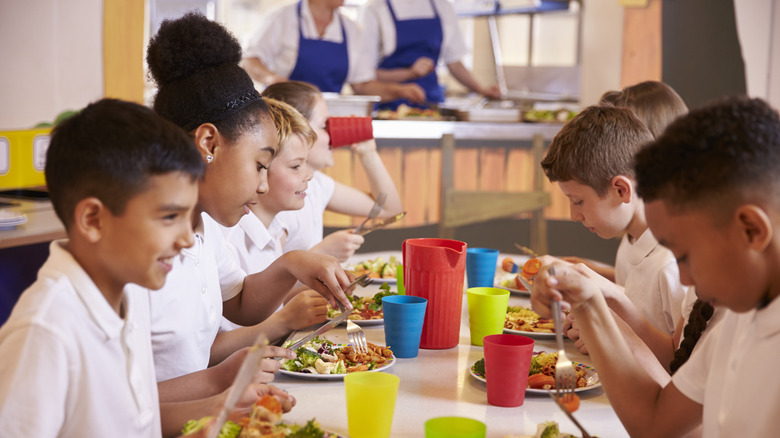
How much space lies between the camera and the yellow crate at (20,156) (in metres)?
2.93

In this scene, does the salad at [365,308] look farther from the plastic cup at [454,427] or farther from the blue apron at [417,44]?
the blue apron at [417,44]

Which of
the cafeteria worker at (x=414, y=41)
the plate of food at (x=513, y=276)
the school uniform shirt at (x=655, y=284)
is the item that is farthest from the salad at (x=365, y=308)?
the cafeteria worker at (x=414, y=41)

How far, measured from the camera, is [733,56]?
4.96 metres

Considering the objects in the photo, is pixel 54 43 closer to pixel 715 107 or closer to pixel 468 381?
pixel 468 381

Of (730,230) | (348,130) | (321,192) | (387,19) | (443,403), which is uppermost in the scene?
(387,19)

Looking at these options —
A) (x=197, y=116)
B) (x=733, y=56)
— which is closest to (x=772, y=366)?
(x=197, y=116)

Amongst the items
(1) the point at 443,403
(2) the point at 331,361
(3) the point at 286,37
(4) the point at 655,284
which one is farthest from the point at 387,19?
(1) the point at 443,403

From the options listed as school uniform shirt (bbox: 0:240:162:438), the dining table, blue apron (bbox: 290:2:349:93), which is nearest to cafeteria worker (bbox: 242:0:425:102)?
blue apron (bbox: 290:2:349:93)

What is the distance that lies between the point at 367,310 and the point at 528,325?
39 cm

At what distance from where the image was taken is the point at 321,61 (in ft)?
16.1

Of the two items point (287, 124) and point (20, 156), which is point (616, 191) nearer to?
point (287, 124)

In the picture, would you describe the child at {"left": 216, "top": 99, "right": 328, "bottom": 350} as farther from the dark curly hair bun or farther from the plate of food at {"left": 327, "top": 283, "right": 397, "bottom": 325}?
the dark curly hair bun

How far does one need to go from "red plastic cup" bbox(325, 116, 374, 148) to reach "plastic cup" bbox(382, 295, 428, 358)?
1223 mm

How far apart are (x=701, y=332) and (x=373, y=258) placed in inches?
53.6
